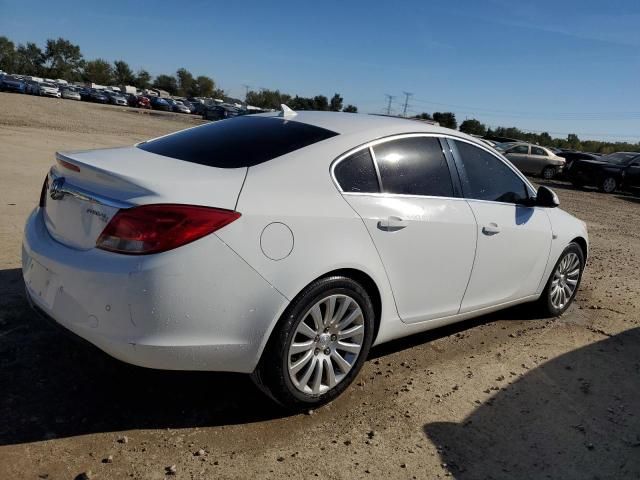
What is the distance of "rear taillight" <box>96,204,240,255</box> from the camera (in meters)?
2.51

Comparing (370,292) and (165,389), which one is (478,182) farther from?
(165,389)

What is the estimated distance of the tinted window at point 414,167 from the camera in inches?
136

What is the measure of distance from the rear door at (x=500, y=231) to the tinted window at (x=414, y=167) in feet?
0.73

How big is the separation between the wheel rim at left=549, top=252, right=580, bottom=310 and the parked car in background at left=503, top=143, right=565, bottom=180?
2098 centimetres

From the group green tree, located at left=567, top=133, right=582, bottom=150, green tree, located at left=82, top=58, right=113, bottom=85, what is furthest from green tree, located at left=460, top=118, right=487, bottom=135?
green tree, located at left=82, top=58, right=113, bottom=85

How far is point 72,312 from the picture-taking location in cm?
267

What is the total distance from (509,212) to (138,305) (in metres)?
2.86

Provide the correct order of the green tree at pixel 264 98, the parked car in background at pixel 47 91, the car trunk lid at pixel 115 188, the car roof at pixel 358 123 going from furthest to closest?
the green tree at pixel 264 98, the parked car in background at pixel 47 91, the car roof at pixel 358 123, the car trunk lid at pixel 115 188

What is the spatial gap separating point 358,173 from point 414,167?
1.69ft

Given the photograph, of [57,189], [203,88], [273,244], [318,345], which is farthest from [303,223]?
[203,88]

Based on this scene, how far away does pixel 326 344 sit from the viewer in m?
3.12

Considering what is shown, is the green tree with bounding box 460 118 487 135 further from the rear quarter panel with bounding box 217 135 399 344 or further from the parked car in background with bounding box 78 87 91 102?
the rear quarter panel with bounding box 217 135 399 344

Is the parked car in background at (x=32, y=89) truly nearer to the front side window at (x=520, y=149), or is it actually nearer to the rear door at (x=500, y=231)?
the front side window at (x=520, y=149)

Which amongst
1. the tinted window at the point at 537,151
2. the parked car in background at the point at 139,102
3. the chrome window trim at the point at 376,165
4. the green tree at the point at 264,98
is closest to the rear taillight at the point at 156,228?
the chrome window trim at the point at 376,165
